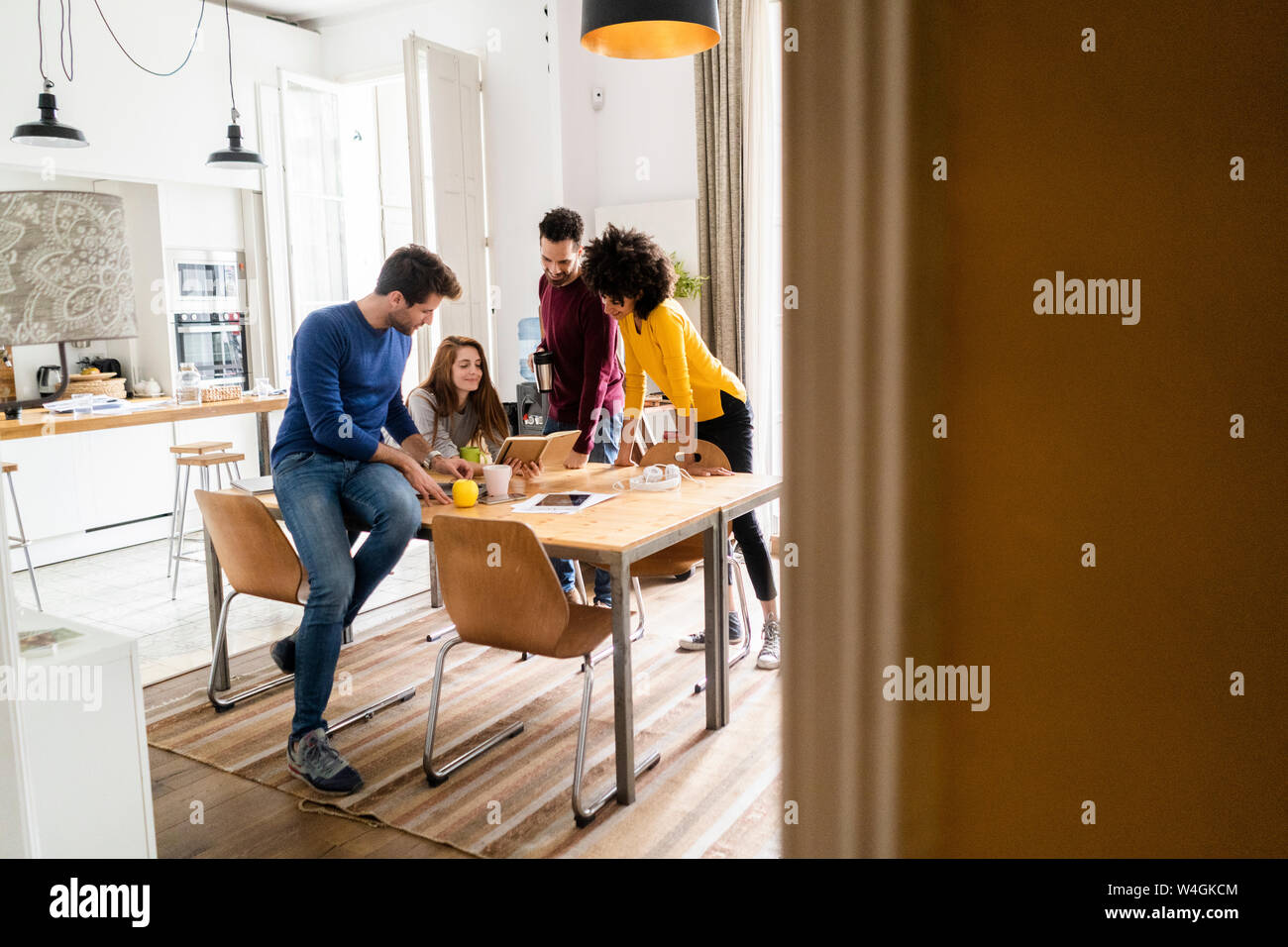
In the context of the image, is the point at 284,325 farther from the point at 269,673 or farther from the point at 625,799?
the point at 625,799

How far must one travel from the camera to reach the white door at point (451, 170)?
5.46m

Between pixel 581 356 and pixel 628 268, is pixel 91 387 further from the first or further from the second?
pixel 628 268

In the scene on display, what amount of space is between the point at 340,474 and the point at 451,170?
3.47 meters

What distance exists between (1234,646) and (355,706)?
9.14 feet

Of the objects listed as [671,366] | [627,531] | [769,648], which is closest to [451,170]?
[671,366]

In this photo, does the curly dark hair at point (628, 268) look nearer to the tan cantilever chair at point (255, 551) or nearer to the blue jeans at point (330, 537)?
the blue jeans at point (330, 537)

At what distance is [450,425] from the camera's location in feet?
11.8

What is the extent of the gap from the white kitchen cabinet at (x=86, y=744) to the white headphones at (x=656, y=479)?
5.34ft

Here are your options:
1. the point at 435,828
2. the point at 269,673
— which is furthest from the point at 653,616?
the point at 435,828

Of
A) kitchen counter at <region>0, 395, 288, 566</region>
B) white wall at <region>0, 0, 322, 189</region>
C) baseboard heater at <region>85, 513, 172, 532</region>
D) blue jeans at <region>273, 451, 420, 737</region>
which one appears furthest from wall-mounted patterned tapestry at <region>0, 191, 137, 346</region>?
blue jeans at <region>273, 451, 420, 737</region>

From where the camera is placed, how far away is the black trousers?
3.42 meters

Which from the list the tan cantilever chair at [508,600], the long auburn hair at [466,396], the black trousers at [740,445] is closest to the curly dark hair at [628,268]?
the black trousers at [740,445]

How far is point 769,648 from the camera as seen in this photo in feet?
11.6

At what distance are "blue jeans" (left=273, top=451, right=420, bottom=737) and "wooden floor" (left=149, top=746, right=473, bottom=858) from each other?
23cm
